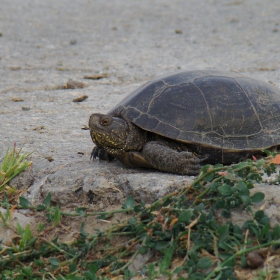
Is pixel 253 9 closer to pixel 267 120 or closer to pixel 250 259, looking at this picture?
pixel 267 120

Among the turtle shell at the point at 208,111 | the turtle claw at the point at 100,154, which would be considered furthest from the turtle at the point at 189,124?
the turtle claw at the point at 100,154

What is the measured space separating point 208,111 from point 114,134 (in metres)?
0.70

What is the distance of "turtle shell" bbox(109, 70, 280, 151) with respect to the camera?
4070 millimetres

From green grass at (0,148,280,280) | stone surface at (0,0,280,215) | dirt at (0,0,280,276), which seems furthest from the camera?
stone surface at (0,0,280,215)

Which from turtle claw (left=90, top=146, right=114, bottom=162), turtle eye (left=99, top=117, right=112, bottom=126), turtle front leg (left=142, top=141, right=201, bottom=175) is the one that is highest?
turtle eye (left=99, top=117, right=112, bottom=126)

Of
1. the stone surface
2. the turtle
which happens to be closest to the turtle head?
the turtle

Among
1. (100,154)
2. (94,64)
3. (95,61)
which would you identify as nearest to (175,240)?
(100,154)

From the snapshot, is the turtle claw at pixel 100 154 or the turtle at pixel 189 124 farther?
the turtle claw at pixel 100 154

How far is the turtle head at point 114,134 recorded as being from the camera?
13.7ft

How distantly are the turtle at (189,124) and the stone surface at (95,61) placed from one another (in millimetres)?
161

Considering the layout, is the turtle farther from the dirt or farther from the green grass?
the green grass

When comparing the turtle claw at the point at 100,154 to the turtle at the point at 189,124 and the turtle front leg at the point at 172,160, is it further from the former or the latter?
the turtle front leg at the point at 172,160

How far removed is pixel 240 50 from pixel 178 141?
5.31m

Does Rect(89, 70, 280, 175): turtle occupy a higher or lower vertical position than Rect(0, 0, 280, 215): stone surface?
higher
